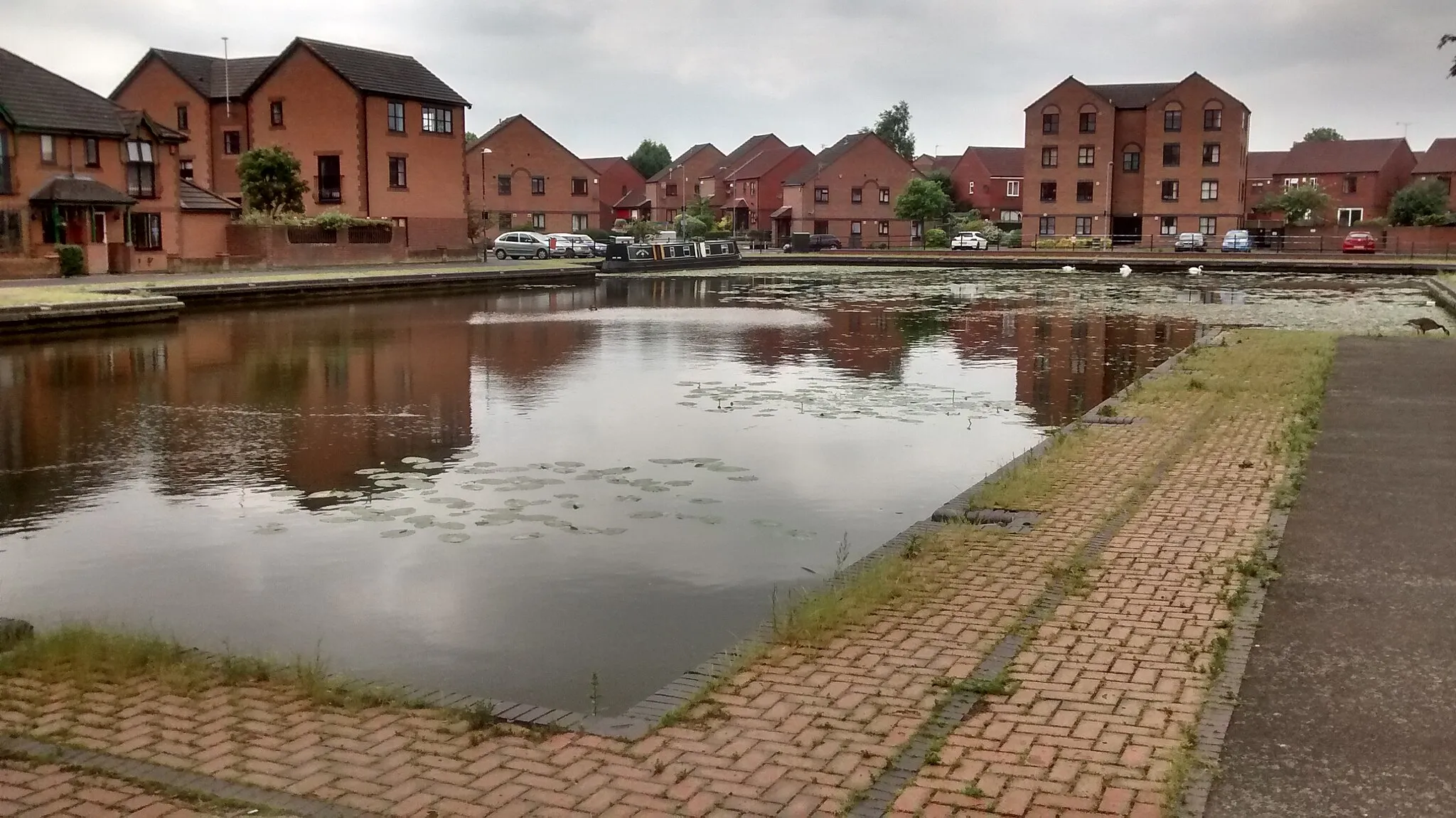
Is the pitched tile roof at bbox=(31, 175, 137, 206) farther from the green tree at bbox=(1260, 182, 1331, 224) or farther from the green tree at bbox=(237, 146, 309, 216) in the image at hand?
the green tree at bbox=(1260, 182, 1331, 224)

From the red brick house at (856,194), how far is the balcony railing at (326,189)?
141ft

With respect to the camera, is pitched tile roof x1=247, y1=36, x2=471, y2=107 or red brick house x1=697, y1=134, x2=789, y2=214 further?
red brick house x1=697, y1=134, x2=789, y2=214

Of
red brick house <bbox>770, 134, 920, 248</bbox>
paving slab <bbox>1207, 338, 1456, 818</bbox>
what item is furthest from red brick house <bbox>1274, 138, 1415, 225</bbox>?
paving slab <bbox>1207, 338, 1456, 818</bbox>

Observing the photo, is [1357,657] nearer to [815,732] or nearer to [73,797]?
[815,732]

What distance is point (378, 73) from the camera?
6166cm

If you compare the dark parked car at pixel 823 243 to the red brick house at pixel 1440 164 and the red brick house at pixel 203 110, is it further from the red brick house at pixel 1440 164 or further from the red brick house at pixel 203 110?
the red brick house at pixel 1440 164

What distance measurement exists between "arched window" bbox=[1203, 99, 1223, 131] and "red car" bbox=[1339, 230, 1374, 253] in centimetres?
1633

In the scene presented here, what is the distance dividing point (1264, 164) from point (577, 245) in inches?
2951

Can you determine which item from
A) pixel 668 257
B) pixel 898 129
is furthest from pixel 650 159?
pixel 668 257

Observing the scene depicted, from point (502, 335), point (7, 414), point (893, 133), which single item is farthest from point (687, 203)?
point (7, 414)

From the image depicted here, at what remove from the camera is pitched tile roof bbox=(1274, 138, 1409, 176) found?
106 metres

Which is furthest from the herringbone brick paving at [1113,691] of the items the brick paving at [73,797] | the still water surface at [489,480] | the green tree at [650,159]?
the green tree at [650,159]

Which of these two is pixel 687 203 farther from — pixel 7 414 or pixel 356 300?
pixel 7 414

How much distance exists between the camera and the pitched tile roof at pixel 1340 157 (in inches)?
4154
